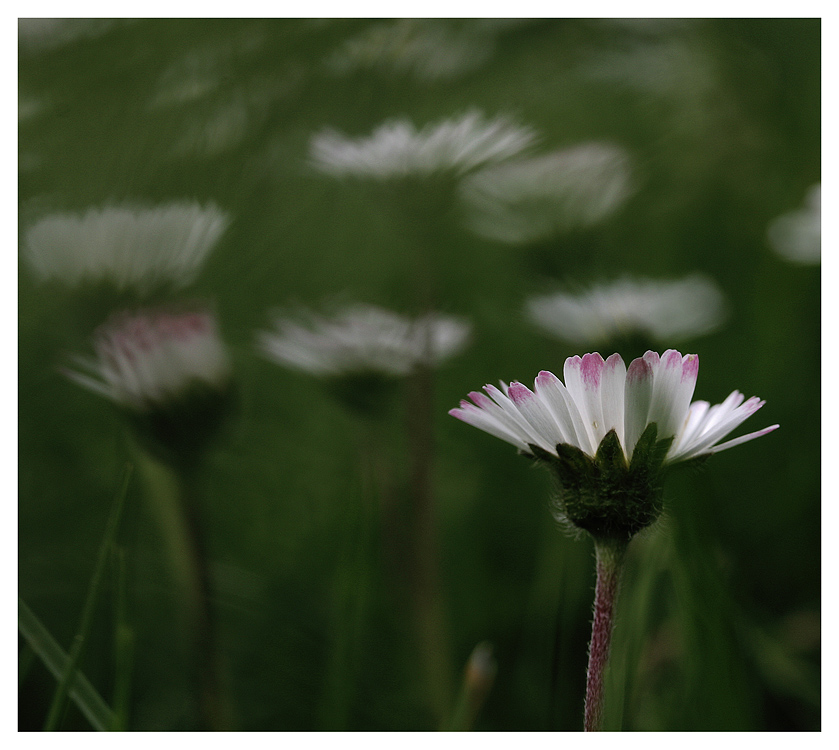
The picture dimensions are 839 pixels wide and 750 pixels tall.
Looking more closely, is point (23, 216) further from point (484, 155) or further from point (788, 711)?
point (788, 711)

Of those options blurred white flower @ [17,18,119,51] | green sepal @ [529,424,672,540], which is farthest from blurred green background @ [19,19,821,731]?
green sepal @ [529,424,672,540]

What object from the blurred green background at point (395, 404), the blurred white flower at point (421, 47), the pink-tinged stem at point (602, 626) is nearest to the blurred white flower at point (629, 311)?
the blurred green background at point (395, 404)

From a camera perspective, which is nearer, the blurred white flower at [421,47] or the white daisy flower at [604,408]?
the white daisy flower at [604,408]

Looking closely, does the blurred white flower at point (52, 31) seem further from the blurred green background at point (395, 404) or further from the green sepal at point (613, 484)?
the green sepal at point (613, 484)

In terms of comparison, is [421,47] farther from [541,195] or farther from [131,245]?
[131,245]

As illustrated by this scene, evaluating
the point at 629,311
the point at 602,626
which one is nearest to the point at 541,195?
the point at 629,311

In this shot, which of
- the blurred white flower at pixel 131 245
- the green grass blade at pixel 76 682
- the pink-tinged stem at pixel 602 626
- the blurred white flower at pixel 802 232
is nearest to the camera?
the pink-tinged stem at pixel 602 626

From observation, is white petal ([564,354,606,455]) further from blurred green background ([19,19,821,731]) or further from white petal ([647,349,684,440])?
blurred green background ([19,19,821,731])

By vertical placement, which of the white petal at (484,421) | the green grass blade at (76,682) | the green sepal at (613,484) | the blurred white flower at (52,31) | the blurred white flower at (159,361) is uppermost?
the blurred white flower at (52,31)
